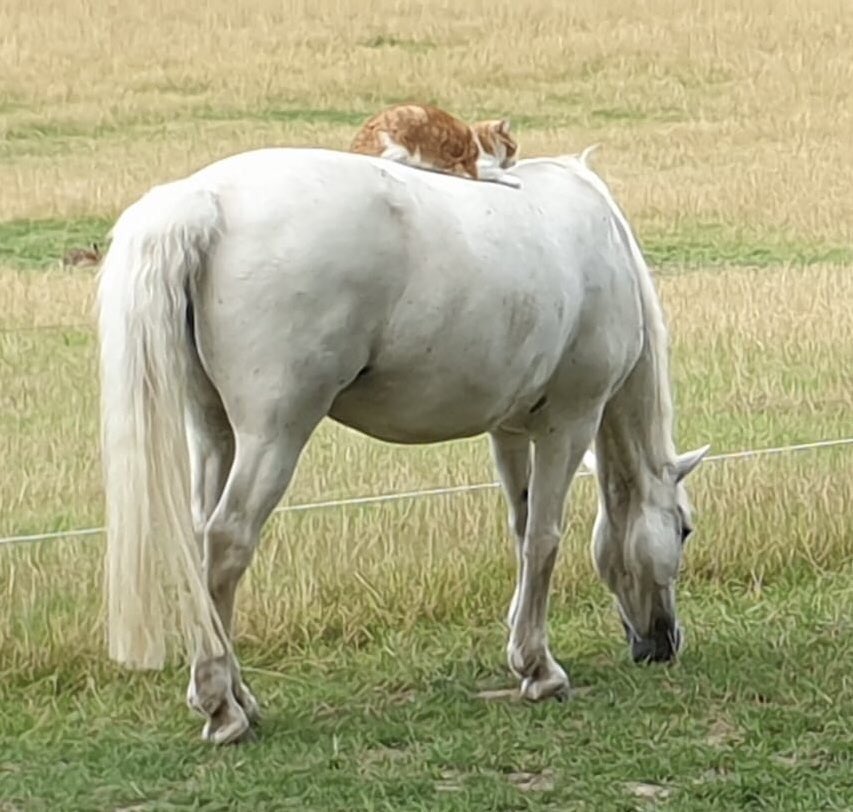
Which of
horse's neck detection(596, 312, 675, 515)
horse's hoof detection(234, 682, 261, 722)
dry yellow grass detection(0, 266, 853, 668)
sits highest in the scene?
horse's neck detection(596, 312, 675, 515)

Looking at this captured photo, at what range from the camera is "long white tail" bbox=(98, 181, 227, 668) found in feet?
Answer: 12.3

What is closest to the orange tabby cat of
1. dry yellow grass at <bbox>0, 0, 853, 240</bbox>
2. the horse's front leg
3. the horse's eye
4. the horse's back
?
the horse's back

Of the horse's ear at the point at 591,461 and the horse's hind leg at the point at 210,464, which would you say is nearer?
the horse's hind leg at the point at 210,464

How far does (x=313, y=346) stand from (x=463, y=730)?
102 centimetres

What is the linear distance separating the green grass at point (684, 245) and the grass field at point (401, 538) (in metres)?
0.02

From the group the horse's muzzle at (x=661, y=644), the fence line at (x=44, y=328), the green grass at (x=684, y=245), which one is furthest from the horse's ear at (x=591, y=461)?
the green grass at (x=684, y=245)

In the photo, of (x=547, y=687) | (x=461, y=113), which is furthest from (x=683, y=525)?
(x=461, y=113)

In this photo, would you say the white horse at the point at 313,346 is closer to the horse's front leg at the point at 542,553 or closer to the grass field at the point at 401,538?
the horse's front leg at the point at 542,553

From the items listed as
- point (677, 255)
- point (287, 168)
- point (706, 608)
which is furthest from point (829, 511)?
point (677, 255)

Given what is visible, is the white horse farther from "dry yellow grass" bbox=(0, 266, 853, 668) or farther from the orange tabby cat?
"dry yellow grass" bbox=(0, 266, 853, 668)

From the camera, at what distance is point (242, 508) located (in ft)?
12.8

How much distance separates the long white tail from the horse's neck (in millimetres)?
1339

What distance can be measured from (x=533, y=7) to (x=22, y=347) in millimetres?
6601

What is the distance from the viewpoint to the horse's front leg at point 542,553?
4.54 meters
